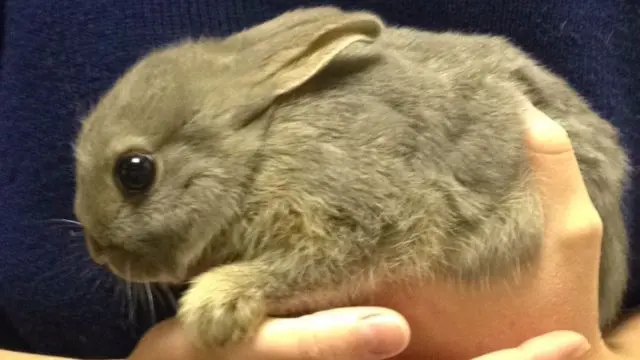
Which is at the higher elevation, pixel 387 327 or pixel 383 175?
pixel 383 175

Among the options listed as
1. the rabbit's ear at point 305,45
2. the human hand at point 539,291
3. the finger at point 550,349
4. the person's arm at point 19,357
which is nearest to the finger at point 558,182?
the human hand at point 539,291

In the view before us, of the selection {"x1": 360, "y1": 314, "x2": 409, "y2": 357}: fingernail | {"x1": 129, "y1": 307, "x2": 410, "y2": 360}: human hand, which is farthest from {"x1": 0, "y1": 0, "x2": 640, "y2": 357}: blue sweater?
{"x1": 360, "y1": 314, "x2": 409, "y2": 357}: fingernail

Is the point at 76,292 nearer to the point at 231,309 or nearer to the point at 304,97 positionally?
the point at 231,309

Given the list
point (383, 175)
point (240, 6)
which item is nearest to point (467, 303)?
point (383, 175)

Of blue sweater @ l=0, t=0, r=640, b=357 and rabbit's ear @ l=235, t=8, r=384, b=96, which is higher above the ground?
rabbit's ear @ l=235, t=8, r=384, b=96

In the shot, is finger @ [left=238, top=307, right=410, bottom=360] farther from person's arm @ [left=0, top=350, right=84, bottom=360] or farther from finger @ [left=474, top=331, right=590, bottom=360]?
person's arm @ [left=0, top=350, right=84, bottom=360]

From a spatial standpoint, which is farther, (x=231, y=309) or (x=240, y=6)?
(x=240, y=6)
